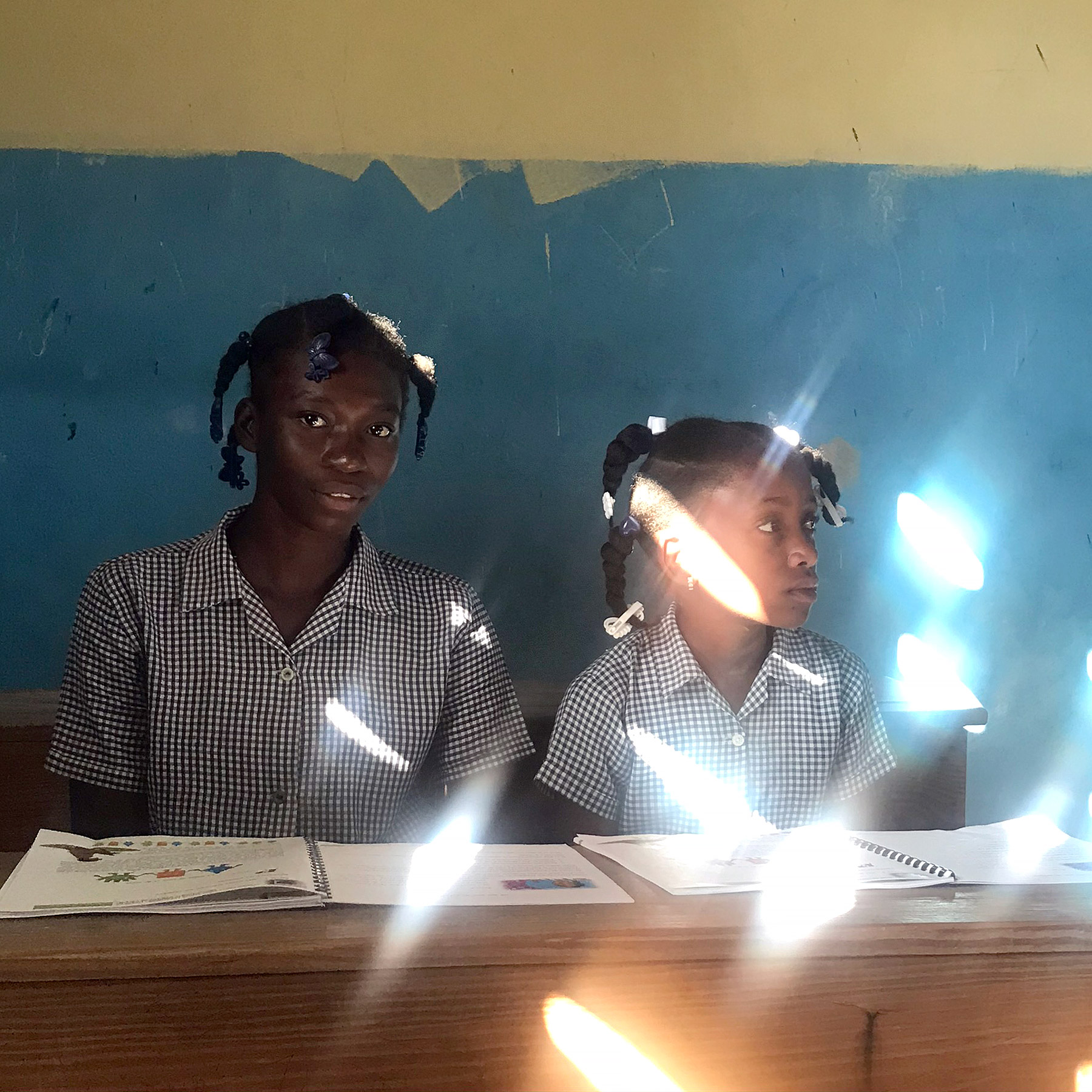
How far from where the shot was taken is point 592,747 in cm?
178

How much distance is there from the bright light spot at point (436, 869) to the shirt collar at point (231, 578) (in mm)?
549

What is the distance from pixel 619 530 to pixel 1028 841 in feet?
2.57

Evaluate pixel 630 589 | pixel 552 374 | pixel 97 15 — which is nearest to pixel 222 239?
pixel 97 15

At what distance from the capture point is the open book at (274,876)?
1057 millimetres

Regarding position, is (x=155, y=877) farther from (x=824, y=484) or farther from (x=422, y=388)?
(x=824, y=484)

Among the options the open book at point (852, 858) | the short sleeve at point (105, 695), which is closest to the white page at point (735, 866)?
the open book at point (852, 858)

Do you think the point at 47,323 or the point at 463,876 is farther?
the point at 47,323

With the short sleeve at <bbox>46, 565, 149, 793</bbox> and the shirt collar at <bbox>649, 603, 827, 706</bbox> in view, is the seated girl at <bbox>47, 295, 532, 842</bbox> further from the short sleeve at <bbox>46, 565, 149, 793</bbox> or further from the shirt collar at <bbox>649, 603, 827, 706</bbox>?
the shirt collar at <bbox>649, 603, 827, 706</bbox>

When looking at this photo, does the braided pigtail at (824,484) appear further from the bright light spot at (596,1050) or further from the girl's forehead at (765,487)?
the bright light spot at (596,1050)

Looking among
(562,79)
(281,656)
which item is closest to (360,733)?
(281,656)

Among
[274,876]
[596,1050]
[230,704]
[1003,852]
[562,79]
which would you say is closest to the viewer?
[596,1050]

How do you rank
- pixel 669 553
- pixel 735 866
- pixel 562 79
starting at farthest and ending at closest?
pixel 562 79
pixel 669 553
pixel 735 866

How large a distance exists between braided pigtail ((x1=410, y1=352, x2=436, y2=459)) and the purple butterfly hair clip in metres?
0.19

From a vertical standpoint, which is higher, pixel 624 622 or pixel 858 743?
pixel 624 622
